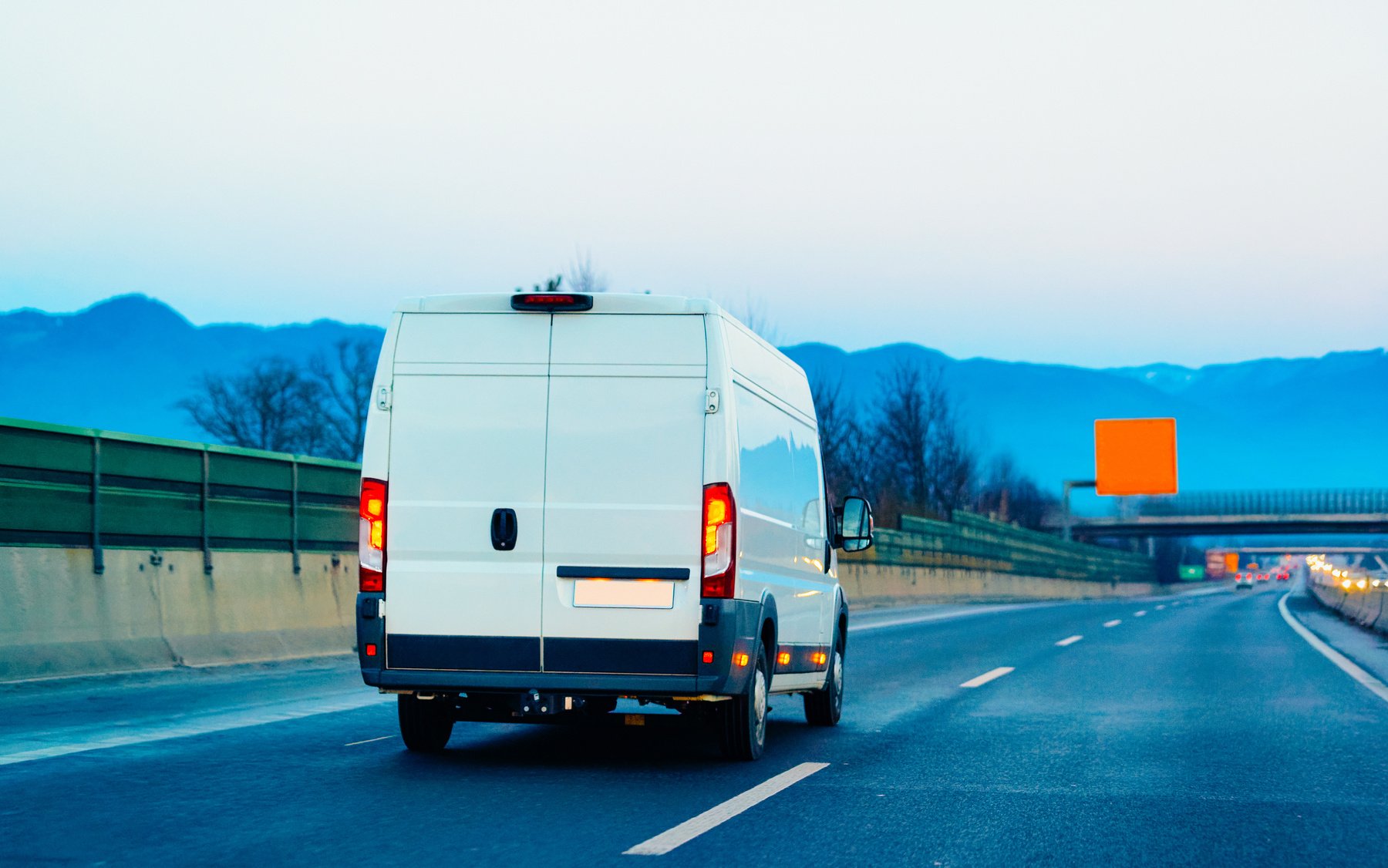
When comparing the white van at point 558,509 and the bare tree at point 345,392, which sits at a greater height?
the bare tree at point 345,392

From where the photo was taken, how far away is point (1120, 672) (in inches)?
669

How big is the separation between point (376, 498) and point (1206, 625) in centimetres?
2664

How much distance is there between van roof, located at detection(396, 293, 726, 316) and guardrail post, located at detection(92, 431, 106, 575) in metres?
5.76

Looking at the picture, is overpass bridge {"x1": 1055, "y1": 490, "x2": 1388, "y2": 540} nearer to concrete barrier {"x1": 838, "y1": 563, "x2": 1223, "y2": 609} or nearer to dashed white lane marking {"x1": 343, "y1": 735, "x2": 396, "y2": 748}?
concrete barrier {"x1": 838, "y1": 563, "x2": 1223, "y2": 609}

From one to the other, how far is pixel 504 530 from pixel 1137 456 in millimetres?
52437

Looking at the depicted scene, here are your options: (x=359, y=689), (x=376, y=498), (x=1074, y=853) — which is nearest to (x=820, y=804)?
(x=1074, y=853)

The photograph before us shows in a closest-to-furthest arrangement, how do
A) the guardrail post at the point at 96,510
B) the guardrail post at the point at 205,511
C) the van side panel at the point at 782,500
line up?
the van side panel at the point at 782,500, the guardrail post at the point at 96,510, the guardrail post at the point at 205,511

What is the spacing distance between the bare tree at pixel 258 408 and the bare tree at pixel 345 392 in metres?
1.61

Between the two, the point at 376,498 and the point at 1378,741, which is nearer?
the point at 376,498

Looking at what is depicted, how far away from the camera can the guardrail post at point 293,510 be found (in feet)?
52.9

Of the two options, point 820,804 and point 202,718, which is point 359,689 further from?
point 820,804

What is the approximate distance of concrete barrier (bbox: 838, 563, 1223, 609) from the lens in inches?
1576

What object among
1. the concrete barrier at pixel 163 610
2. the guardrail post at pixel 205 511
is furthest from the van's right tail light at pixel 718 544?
the guardrail post at pixel 205 511

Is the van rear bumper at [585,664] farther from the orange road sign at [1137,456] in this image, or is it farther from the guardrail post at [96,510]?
the orange road sign at [1137,456]
